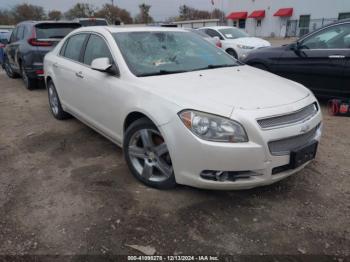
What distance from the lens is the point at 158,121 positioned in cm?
292

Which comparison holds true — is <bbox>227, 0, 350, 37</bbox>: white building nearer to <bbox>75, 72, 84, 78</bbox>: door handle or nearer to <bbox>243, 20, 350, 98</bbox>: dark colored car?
<bbox>243, 20, 350, 98</bbox>: dark colored car

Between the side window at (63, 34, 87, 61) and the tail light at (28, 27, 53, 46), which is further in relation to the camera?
the tail light at (28, 27, 53, 46)

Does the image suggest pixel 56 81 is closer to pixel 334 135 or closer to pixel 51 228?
pixel 51 228

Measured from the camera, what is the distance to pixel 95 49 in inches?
163

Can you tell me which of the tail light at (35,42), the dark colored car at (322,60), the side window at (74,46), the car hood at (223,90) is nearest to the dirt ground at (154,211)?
the car hood at (223,90)

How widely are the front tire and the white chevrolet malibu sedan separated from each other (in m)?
0.01

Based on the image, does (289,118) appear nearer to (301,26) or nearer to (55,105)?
(55,105)

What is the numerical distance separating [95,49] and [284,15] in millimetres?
40080

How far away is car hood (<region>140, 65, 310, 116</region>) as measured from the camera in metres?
2.77

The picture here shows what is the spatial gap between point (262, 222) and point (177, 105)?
48.9 inches

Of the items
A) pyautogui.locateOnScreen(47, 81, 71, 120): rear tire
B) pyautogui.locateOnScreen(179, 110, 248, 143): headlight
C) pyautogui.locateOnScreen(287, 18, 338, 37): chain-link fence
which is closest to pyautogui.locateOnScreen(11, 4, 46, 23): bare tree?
pyautogui.locateOnScreen(287, 18, 338, 37): chain-link fence

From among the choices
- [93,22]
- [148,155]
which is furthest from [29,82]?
[148,155]

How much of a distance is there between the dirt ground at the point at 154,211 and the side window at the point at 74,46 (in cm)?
147

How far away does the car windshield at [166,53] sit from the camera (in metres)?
3.55
